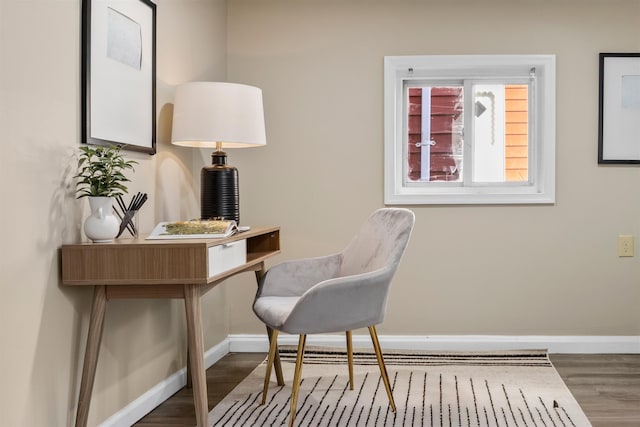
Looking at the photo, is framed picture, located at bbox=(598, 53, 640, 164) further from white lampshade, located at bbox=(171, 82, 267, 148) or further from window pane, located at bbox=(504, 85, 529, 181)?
white lampshade, located at bbox=(171, 82, 267, 148)

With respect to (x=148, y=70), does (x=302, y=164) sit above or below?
below

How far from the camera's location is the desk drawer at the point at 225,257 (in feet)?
7.50

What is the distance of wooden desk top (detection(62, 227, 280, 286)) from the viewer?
2.19 meters

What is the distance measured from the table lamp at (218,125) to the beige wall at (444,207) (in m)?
0.85

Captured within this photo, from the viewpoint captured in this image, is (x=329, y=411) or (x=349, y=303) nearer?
(x=349, y=303)

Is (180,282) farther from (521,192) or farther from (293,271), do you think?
(521,192)

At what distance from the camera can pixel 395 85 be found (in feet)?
13.2

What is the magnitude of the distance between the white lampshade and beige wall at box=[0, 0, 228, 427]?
0.27 m

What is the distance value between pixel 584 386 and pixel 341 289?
139 centimetres

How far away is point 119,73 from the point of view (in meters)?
2.63

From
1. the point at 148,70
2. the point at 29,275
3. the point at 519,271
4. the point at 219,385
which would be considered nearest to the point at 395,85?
the point at 519,271

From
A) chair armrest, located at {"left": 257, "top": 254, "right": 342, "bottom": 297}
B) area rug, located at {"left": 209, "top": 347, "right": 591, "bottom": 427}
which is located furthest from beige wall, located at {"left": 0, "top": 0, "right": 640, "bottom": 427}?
chair armrest, located at {"left": 257, "top": 254, "right": 342, "bottom": 297}

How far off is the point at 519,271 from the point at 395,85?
127cm

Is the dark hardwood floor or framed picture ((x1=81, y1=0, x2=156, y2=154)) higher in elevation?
framed picture ((x1=81, y1=0, x2=156, y2=154))
